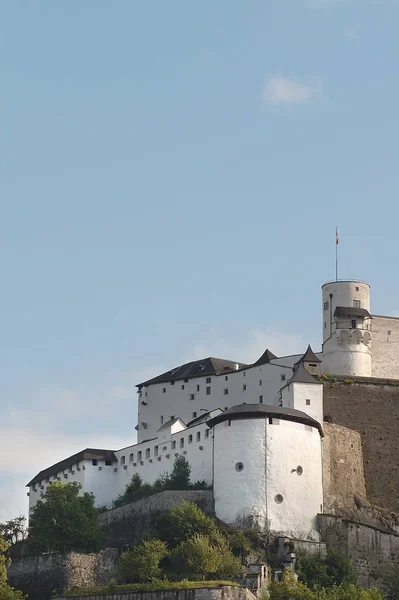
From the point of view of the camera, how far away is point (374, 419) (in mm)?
96438

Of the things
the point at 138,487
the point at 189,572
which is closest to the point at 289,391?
the point at 138,487

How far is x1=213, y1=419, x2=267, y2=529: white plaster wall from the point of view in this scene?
8456 centimetres

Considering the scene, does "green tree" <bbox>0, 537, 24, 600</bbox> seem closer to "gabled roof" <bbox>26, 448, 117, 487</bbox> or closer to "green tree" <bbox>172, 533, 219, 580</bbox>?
"green tree" <bbox>172, 533, 219, 580</bbox>

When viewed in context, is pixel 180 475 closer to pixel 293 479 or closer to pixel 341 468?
pixel 293 479

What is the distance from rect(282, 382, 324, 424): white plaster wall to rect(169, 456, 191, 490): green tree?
7.26 m

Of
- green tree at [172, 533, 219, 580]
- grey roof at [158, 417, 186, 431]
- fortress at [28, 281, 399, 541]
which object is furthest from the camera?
grey roof at [158, 417, 186, 431]

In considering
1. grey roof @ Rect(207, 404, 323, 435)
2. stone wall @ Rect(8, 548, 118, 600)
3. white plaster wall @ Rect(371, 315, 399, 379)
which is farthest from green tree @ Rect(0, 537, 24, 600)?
white plaster wall @ Rect(371, 315, 399, 379)

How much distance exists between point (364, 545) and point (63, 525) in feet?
55.9

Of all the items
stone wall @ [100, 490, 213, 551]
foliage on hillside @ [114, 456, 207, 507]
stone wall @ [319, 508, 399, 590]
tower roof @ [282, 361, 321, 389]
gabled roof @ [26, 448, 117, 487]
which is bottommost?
stone wall @ [319, 508, 399, 590]

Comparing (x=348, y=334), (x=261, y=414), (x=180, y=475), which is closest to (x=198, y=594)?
(x=261, y=414)

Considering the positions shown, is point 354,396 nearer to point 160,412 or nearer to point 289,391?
point 289,391

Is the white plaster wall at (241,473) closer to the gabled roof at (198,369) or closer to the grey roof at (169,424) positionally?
the grey roof at (169,424)

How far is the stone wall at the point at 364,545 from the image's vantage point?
84375mm

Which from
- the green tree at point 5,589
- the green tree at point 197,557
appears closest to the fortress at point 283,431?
the green tree at point 197,557
